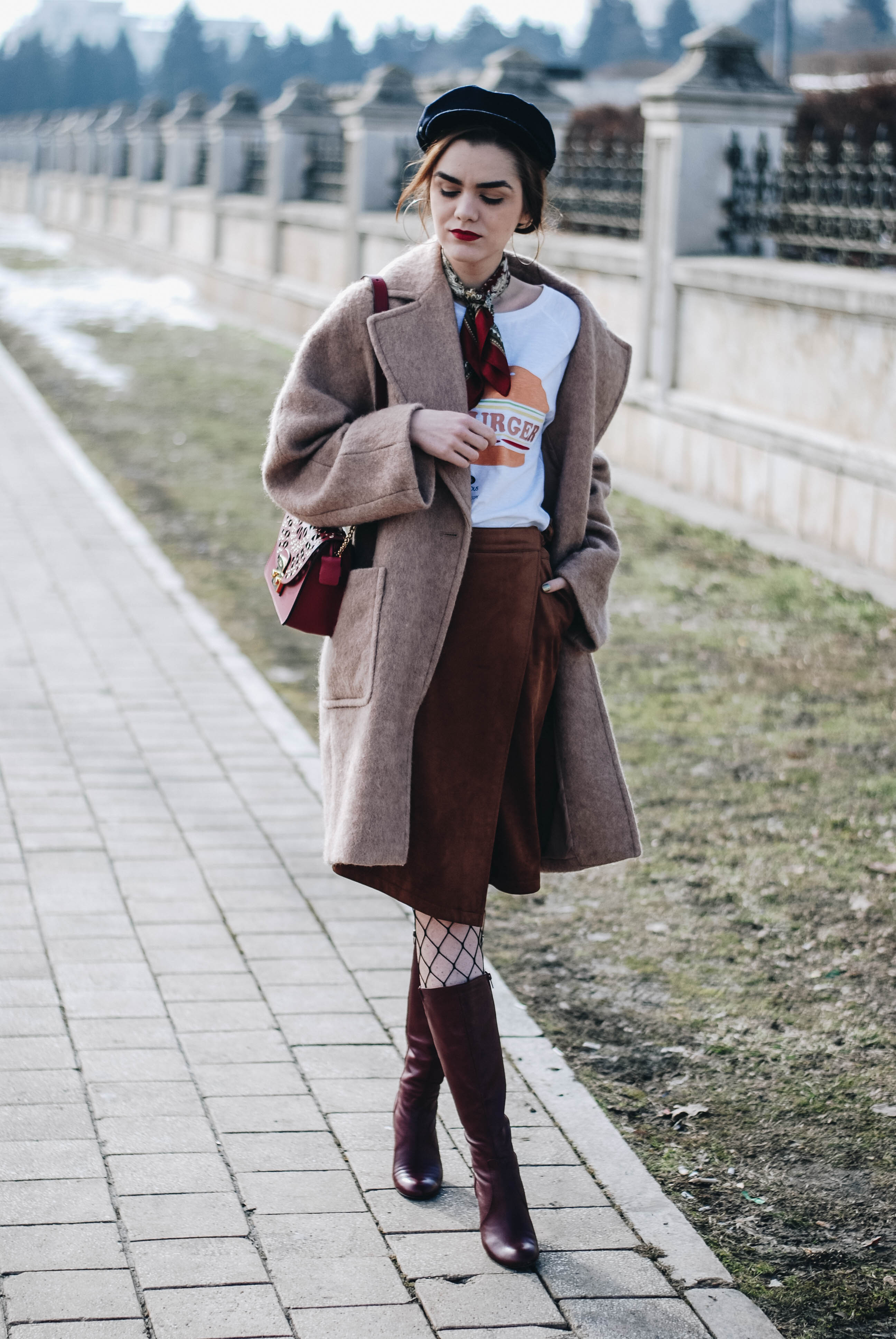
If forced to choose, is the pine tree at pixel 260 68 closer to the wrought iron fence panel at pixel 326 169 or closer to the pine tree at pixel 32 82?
the pine tree at pixel 32 82

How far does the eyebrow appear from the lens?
2.67 m

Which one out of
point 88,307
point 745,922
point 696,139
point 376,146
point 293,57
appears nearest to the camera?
point 745,922

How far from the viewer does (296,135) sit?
71.8 ft

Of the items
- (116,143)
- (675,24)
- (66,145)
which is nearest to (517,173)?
(116,143)

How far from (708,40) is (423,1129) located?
393 inches

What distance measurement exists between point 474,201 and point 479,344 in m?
0.24

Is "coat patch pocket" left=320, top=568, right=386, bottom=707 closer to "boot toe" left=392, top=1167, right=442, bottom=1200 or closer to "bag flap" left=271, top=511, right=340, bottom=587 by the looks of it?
"bag flap" left=271, top=511, right=340, bottom=587

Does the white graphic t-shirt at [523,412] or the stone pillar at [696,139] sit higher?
the stone pillar at [696,139]

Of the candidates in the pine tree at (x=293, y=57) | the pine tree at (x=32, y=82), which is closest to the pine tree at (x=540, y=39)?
the pine tree at (x=293, y=57)

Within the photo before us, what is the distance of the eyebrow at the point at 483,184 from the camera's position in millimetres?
2668

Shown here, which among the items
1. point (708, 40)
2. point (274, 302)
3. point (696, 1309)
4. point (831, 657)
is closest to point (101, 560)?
point (831, 657)

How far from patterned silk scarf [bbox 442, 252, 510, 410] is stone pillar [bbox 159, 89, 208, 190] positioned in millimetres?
28027

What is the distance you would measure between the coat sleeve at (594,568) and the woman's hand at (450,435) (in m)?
0.31

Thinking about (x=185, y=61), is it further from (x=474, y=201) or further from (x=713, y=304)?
(x=474, y=201)
